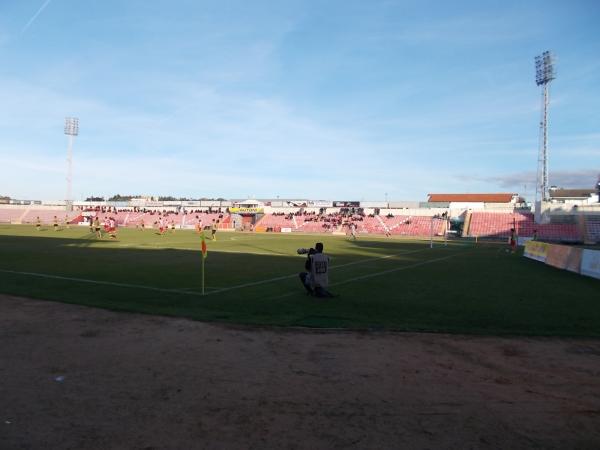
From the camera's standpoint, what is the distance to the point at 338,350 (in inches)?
291

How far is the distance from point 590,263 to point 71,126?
3243 inches

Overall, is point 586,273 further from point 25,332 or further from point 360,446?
point 25,332

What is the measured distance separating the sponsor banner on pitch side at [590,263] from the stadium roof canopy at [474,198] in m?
84.8

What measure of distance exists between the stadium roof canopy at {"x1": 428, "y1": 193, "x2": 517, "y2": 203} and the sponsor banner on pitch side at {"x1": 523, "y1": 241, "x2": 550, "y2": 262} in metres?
74.3

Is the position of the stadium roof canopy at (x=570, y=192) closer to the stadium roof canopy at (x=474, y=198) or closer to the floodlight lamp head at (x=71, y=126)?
the stadium roof canopy at (x=474, y=198)

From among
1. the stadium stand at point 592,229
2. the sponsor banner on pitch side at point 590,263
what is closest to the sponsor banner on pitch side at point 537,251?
the sponsor banner on pitch side at point 590,263

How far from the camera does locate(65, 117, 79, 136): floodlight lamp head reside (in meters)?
78.2

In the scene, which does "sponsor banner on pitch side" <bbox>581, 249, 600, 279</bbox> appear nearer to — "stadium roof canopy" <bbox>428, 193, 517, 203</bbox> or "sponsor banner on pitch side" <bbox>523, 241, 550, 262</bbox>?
"sponsor banner on pitch side" <bbox>523, 241, 550, 262</bbox>

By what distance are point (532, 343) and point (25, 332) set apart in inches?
375

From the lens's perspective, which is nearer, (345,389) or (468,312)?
(345,389)

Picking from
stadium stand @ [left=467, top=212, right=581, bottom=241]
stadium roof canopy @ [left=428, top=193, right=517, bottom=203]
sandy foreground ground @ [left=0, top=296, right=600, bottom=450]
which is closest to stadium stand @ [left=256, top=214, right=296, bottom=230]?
stadium stand @ [left=467, top=212, right=581, bottom=241]

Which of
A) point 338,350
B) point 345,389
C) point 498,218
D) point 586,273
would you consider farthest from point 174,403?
point 498,218

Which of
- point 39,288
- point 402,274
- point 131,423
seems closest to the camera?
point 131,423

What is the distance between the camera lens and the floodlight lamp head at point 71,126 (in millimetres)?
78250
